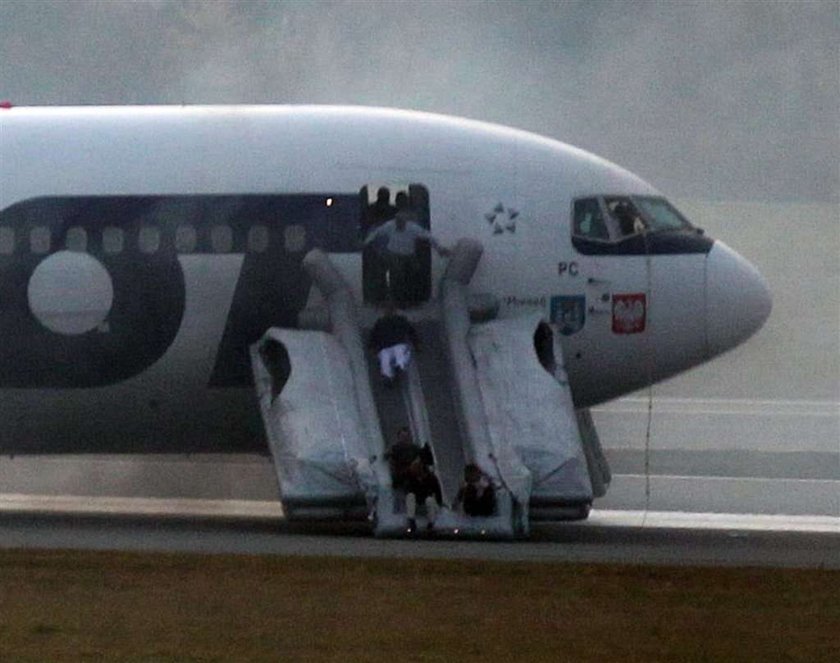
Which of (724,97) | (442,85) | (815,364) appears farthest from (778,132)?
(815,364)

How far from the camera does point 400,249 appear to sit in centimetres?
2922

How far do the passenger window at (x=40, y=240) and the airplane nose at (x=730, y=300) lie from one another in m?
8.15

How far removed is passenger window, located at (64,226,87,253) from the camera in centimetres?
2967

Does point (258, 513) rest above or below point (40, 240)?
below

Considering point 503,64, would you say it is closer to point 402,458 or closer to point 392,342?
point 392,342

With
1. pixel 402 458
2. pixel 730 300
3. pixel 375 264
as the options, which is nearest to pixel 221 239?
pixel 375 264

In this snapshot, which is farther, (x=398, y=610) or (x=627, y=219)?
(x=627, y=219)

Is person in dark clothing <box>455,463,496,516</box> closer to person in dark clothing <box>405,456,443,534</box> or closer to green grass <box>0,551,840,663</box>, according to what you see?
person in dark clothing <box>405,456,443,534</box>

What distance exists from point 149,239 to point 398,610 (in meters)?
11.6

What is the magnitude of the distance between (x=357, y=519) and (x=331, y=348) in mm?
2135

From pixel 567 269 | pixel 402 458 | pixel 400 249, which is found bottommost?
pixel 402 458

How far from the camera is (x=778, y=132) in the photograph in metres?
38.9

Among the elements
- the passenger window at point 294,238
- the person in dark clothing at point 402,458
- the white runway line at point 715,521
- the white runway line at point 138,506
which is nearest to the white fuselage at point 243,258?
the passenger window at point 294,238

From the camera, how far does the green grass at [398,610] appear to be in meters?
17.0
